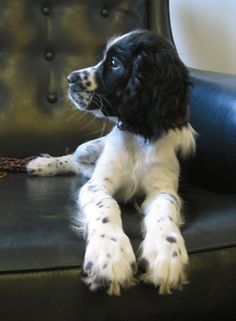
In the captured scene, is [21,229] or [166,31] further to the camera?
[166,31]

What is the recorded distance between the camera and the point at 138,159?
1476mm

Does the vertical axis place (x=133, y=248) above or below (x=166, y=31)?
below

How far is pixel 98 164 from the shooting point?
5.03 ft

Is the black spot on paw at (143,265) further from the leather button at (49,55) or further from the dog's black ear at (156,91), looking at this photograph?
the leather button at (49,55)

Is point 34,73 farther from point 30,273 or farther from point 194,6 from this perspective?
point 30,273

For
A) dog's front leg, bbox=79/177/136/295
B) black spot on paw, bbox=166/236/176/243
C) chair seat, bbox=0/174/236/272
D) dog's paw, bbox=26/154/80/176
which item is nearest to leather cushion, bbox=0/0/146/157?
dog's paw, bbox=26/154/80/176

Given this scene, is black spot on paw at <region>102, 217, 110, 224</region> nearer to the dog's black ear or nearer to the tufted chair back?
the dog's black ear

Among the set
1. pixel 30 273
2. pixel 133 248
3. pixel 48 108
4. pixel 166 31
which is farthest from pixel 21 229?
pixel 166 31

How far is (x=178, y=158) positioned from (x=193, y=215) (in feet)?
0.91

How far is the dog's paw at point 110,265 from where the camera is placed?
992 mm

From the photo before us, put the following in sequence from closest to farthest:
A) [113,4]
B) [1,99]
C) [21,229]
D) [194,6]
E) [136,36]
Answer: [21,229], [136,36], [1,99], [113,4], [194,6]

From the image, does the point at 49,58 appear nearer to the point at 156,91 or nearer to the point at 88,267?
the point at 156,91

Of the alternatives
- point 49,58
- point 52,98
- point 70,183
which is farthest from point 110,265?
point 49,58

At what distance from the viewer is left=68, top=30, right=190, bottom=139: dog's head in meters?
1.33
